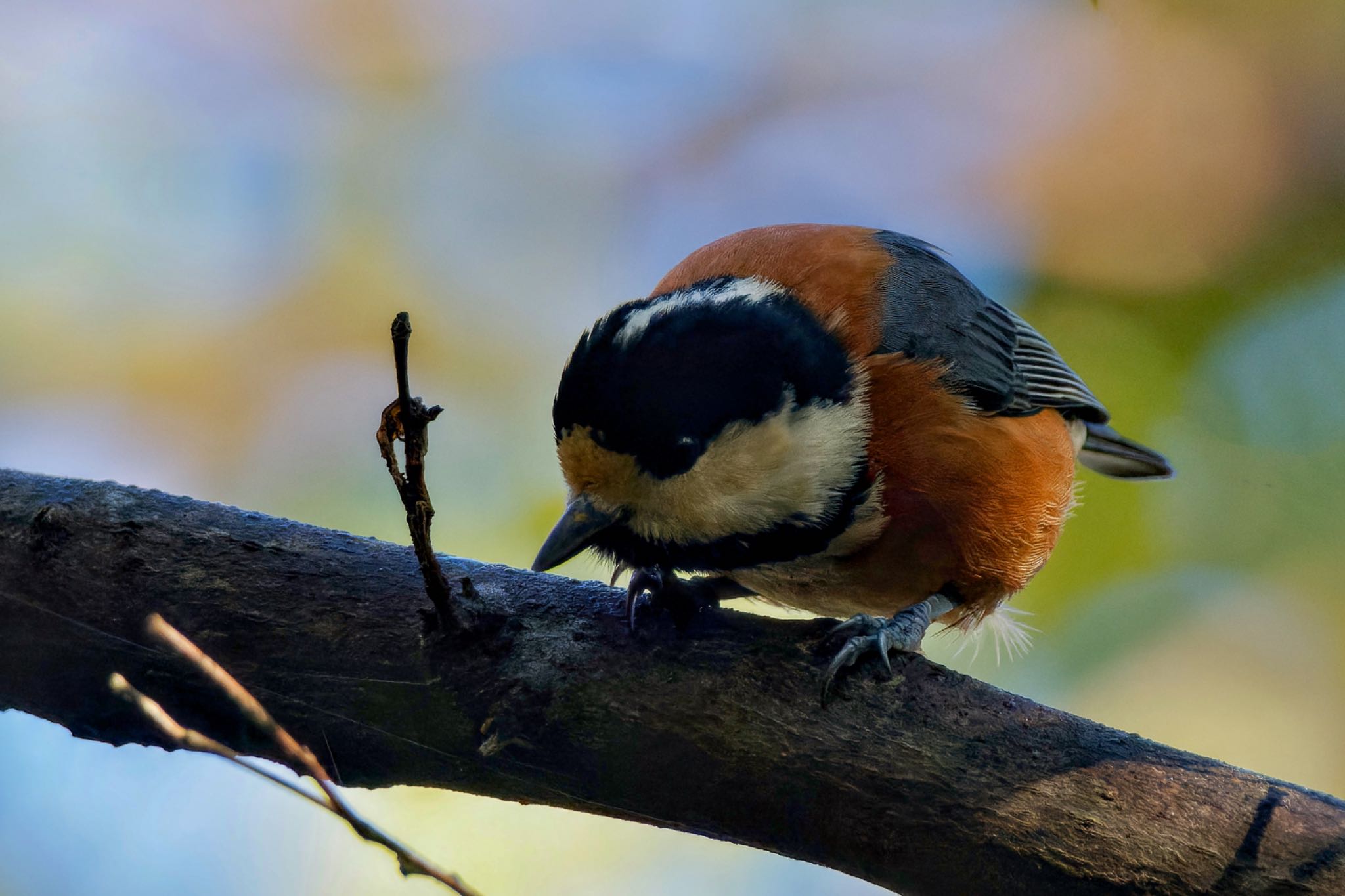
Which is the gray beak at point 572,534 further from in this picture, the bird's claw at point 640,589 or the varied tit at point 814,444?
the bird's claw at point 640,589

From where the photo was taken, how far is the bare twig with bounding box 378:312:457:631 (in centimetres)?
123

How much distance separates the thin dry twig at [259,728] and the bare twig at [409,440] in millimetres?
357

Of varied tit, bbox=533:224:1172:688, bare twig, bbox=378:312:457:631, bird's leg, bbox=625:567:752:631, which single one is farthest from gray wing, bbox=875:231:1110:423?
bare twig, bbox=378:312:457:631

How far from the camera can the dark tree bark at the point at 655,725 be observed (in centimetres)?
172

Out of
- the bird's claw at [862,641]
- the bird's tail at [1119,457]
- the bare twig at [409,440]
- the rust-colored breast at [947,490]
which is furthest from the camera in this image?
the bird's tail at [1119,457]

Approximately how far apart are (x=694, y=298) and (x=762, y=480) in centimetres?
45

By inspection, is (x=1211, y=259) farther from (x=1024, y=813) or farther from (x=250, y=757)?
(x=250, y=757)

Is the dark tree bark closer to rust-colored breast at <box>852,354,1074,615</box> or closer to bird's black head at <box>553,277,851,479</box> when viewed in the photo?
bird's black head at <box>553,277,851,479</box>

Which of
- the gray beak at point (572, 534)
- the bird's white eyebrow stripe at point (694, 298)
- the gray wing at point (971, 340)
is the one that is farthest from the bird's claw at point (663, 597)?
the gray wing at point (971, 340)

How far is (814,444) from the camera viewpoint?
7.30 ft

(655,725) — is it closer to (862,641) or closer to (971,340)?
(862,641)

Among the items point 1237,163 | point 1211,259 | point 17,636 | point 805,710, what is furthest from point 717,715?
point 1237,163

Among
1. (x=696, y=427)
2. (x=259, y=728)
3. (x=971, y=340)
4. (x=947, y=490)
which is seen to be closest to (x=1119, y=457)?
(x=971, y=340)

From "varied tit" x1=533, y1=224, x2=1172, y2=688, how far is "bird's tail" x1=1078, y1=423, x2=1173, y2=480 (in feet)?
2.30
